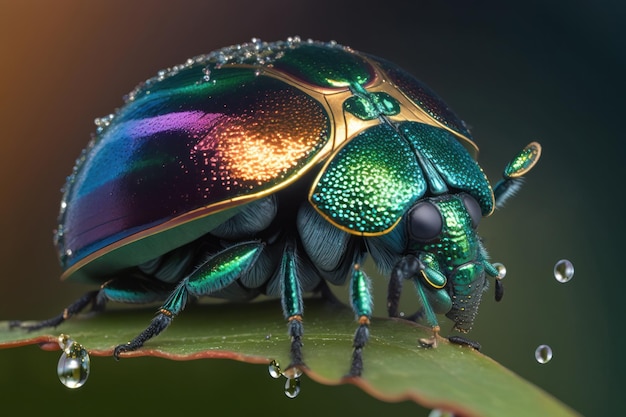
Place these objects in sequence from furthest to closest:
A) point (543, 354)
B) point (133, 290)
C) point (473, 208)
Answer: point (133, 290)
point (543, 354)
point (473, 208)

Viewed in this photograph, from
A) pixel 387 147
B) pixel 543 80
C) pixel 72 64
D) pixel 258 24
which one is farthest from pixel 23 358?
pixel 543 80

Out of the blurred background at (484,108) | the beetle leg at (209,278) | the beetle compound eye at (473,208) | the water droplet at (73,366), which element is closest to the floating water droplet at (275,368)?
the beetle leg at (209,278)

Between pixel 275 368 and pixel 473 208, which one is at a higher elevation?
pixel 473 208

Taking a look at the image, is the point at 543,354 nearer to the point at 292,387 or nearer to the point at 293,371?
the point at 292,387

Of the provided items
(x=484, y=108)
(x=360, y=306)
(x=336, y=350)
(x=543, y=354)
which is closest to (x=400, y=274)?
(x=360, y=306)

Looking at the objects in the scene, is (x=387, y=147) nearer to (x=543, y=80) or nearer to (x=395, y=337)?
(x=395, y=337)

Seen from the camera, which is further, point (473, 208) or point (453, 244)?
point (473, 208)
